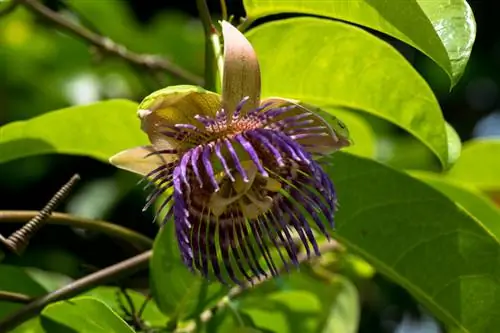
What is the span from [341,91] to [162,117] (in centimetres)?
36

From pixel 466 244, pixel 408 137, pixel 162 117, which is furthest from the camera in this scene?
pixel 408 137

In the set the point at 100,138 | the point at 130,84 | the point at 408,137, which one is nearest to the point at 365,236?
the point at 100,138

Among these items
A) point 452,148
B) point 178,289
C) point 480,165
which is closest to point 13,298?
point 178,289

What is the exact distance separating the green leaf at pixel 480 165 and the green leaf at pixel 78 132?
853 millimetres

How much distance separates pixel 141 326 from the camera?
1.38 meters

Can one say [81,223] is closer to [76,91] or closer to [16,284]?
[16,284]

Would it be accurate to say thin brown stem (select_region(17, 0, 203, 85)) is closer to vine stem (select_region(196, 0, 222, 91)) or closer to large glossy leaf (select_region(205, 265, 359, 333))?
large glossy leaf (select_region(205, 265, 359, 333))

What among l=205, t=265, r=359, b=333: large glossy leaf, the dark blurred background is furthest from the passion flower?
the dark blurred background

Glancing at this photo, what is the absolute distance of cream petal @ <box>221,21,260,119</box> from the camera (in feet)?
3.51

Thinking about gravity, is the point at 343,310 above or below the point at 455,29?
below

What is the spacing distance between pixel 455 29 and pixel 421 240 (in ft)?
1.04

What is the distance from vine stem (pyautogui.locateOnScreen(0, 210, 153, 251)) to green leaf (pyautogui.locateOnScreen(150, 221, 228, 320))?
0.10 meters

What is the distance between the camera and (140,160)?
1.14m

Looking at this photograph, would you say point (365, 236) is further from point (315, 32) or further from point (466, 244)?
point (315, 32)
